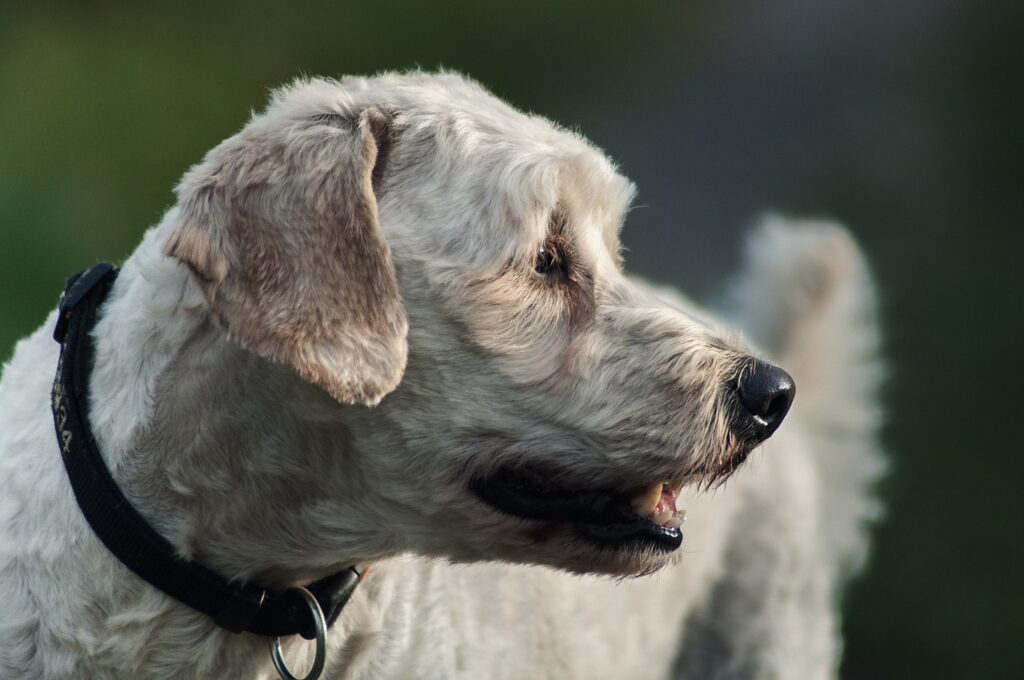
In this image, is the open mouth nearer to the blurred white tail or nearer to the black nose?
the black nose

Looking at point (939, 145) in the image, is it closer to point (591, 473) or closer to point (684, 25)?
point (684, 25)

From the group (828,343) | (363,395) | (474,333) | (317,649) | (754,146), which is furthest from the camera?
(754,146)

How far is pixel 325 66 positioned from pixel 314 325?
5.95m

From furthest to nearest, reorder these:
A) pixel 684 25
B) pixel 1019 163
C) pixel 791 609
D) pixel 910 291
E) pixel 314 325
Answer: pixel 684 25
pixel 1019 163
pixel 910 291
pixel 791 609
pixel 314 325

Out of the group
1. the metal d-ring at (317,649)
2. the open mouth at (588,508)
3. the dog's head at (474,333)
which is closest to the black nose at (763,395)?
the dog's head at (474,333)

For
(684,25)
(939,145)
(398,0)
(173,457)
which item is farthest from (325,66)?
(173,457)

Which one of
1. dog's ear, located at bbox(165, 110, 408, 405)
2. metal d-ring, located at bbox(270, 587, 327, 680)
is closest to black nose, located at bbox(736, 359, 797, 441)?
dog's ear, located at bbox(165, 110, 408, 405)

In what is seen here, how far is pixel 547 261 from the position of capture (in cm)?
272

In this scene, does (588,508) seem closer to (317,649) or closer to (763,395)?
(763,395)

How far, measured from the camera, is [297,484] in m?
2.63

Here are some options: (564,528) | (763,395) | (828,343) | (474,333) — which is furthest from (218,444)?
(828,343)

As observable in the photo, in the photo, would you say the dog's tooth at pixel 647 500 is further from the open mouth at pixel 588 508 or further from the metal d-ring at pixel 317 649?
the metal d-ring at pixel 317 649

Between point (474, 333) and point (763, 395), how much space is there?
56 cm

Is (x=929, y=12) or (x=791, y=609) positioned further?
(x=929, y=12)
